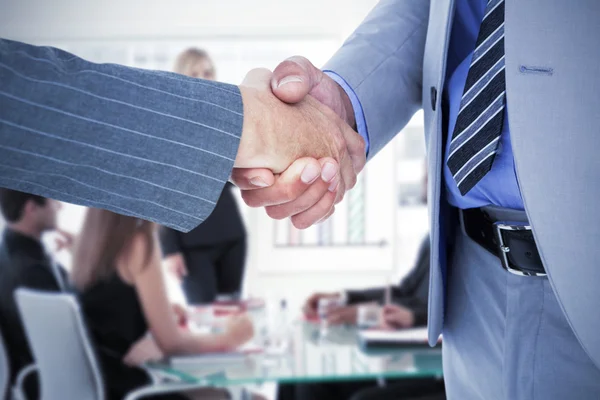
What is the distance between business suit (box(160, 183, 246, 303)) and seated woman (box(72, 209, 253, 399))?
1.38m

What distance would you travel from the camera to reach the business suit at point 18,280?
2758mm

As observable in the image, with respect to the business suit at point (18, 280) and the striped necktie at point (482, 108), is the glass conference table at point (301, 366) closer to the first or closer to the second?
the business suit at point (18, 280)

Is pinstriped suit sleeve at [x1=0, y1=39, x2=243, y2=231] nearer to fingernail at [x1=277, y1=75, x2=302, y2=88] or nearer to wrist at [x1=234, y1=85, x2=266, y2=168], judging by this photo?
wrist at [x1=234, y1=85, x2=266, y2=168]

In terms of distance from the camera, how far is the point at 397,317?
8.72 ft

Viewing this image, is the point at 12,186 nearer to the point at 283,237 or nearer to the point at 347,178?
the point at 347,178

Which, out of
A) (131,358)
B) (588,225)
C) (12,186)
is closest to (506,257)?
(588,225)

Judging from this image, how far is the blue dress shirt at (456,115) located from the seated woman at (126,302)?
5.14 ft

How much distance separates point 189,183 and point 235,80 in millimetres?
4606

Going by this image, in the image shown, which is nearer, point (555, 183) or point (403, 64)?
point (555, 183)

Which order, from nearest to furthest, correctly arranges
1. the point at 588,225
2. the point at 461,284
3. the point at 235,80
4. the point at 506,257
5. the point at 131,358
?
the point at 588,225
the point at 506,257
the point at 461,284
the point at 131,358
the point at 235,80

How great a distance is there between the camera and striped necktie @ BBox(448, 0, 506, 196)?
2.83ft

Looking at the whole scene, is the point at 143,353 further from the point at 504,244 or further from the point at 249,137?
the point at 504,244

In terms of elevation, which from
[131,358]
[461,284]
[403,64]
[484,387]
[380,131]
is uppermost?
[403,64]

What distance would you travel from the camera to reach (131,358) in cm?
249
